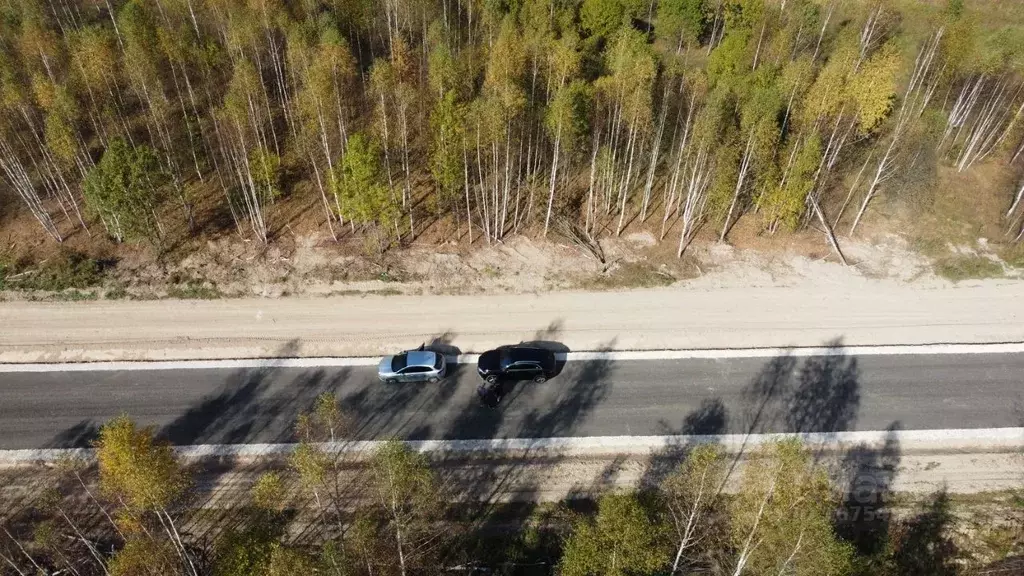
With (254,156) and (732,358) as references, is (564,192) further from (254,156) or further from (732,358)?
(254,156)

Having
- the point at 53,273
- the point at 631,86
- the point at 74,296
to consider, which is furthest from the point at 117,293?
the point at 631,86

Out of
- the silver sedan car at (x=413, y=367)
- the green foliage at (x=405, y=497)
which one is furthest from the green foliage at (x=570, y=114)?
the green foliage at (x=405, y=497)

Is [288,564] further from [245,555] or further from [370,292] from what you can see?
[370,292]

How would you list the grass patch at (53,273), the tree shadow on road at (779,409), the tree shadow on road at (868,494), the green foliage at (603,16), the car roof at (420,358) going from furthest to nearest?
1. the green foliage at (603,16)
2. the grass patch at (53,273)
3. the car roof at (420,358)
4. the tree shadow on road at (779,409)
5. the tree shadow on road at (868,494)

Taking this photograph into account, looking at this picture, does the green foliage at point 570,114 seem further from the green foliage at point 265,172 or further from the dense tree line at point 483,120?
the green foliage at point 265,172

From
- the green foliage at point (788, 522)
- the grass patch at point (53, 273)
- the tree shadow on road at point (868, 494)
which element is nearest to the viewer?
the green foliage at point (788, 522)

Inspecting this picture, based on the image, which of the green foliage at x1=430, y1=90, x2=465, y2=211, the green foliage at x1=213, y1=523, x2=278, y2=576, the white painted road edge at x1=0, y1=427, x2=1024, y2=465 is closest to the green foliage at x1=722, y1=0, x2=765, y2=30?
the green foliage at x1=430, y1=90, x2=465, y2=211

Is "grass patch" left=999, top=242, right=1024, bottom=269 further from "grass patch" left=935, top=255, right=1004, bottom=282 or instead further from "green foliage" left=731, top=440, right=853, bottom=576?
"green foliage" left=731, top=440, right=853, bottom=576
